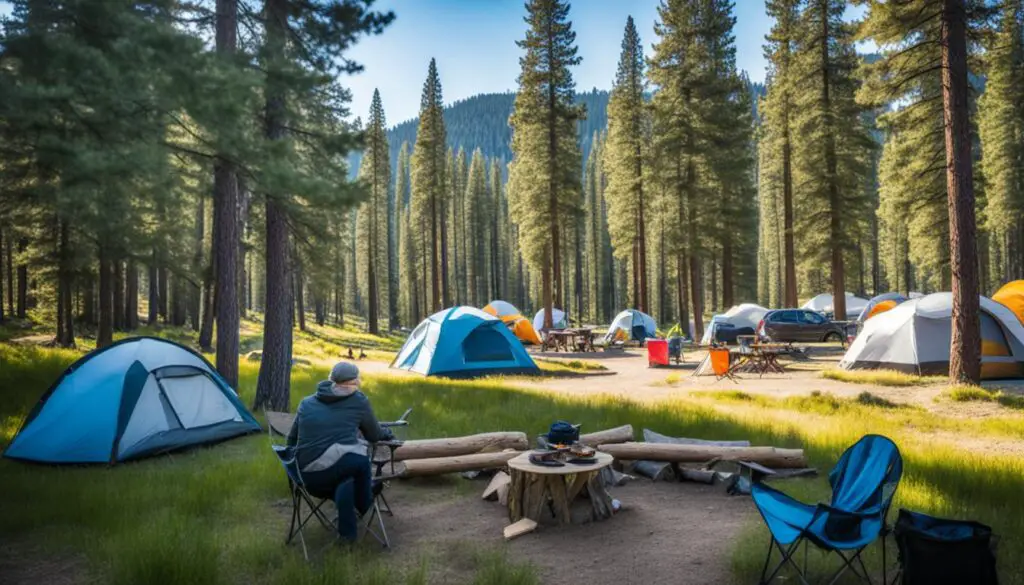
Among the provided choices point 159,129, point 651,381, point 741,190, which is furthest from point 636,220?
point 159,129

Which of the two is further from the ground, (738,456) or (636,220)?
(636,220)

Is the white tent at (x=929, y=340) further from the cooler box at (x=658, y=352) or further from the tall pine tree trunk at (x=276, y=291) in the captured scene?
the tall pine tree trunk at (x=276, y=291)

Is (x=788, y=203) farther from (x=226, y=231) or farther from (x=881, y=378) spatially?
(x=226, y=231)

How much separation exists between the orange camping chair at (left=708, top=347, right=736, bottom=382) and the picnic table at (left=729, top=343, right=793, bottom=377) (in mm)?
522

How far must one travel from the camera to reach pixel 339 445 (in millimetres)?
5008

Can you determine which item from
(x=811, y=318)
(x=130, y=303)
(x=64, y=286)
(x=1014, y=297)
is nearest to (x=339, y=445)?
(x=64, y=286)

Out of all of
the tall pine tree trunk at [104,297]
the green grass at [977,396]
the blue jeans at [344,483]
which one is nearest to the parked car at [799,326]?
the green grass at [977,396]

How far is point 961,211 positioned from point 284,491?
1272cm

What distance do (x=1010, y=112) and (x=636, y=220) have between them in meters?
18.6

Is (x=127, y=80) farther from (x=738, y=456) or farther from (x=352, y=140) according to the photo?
(x=738, y=456)

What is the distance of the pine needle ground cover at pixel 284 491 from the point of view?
172 inches

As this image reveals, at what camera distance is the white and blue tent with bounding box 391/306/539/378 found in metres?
16.5

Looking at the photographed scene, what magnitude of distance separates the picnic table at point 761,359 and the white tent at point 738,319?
296 inches

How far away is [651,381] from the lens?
15.8 m
